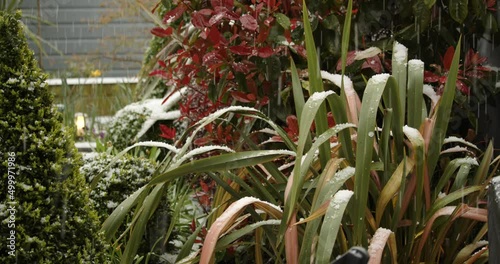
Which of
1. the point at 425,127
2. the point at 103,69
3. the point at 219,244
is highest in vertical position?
the point at 425,127

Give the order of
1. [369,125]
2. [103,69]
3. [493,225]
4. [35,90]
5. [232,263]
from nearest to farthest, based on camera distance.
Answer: [493,225]
[369,125]
[35,90]
[232,263]
[103,69]

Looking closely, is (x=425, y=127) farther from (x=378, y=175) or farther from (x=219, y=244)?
(x=219, y=244)

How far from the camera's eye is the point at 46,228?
2666mm

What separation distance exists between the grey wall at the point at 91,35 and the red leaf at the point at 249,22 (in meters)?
9.37

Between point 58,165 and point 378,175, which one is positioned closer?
point 58,165

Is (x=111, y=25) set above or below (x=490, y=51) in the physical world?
below

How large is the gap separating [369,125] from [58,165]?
106cm

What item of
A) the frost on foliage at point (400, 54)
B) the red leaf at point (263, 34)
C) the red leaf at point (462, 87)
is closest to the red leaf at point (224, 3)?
the red leaf at point (263, 34)

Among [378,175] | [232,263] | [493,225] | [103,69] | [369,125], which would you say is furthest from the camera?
[103,69]

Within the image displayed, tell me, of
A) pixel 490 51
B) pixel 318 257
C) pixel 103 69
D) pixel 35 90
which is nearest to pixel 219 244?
pixel 318 257

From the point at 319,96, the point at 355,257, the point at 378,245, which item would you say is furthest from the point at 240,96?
the point at 355,257

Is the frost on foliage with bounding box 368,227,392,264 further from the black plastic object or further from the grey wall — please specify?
the grey wall

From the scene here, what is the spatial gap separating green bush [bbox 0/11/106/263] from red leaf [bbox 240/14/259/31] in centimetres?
91

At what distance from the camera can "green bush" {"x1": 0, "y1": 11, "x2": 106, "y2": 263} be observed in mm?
2670
